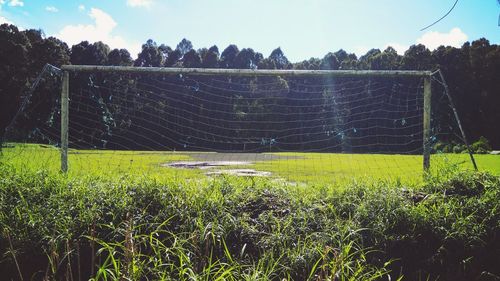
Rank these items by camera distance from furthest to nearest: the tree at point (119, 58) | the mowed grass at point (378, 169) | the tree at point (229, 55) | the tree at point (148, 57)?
the tree at point (229, 55) < the tree at point (148, 57) < the tree at point (119, 58) < the mowed grass at point (378, 169)

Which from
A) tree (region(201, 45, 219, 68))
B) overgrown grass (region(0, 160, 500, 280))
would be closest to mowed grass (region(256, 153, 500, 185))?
overgrown grass (region(0, 160, 500, 280))

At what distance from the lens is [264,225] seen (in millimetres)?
2896

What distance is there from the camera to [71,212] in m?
2.95

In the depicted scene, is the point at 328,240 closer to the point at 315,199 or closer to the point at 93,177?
the point at 315,199

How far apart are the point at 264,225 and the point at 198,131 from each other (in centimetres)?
829

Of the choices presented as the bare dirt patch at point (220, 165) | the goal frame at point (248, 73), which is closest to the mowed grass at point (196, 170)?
the bare dirt patch at point (220, 165)

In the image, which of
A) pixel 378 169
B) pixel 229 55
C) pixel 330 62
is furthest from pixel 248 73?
pixel 229 55

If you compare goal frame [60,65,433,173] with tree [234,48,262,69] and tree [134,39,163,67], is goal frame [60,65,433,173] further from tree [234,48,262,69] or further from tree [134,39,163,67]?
tree [234,48,262,69]

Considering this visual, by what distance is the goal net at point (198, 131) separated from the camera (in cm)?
524

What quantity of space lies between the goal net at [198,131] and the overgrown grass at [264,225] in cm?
85

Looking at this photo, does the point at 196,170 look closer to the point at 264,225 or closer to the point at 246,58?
the point at 264,225

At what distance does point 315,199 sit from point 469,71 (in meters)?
30.3

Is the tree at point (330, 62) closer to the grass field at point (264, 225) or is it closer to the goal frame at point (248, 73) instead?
the goal frame at point (248, 73)

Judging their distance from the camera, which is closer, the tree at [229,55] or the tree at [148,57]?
the tree at [148,57]
